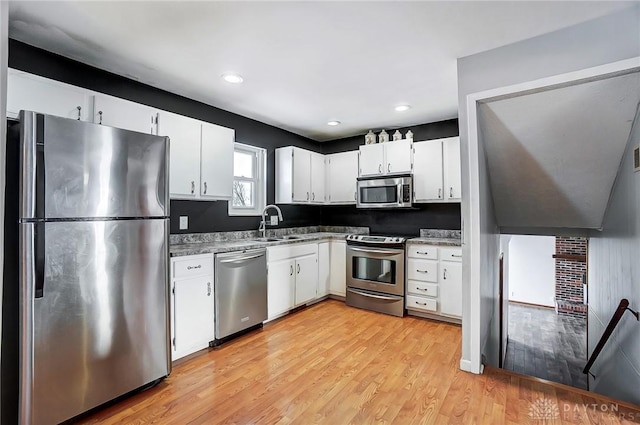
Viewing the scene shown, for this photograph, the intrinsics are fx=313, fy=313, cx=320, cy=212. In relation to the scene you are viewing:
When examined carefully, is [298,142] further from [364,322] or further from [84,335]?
[84,335]

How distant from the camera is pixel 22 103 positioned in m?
2.01

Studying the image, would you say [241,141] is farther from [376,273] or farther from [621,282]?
[621,282]

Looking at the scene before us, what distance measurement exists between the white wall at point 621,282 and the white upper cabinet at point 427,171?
1590mm

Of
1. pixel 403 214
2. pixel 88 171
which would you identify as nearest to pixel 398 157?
pixel 403 214

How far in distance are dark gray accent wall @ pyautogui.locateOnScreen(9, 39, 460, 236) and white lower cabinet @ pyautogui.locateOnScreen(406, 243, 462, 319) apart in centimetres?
66

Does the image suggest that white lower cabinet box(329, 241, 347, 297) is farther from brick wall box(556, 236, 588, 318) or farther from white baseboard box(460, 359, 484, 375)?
brick wall box(556, 236, 588, 318)

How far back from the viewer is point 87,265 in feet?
6.06

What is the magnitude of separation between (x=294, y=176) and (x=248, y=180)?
0.62 m

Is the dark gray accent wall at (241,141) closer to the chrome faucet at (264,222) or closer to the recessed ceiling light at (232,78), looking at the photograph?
the chrome faucet at (264,222)

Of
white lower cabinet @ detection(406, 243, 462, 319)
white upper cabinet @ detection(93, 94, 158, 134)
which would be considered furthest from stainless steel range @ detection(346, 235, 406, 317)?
white upper cabinet @ detection(93, 94, 158, 134)

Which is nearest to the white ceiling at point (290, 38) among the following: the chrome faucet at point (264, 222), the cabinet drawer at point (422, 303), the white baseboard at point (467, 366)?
the chrome faucet at point (264, 222)

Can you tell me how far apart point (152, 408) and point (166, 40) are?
2457 millimetres

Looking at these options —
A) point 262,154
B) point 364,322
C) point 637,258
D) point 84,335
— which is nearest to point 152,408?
point 84,335

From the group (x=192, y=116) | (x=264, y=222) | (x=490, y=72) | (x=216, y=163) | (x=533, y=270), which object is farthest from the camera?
(x=533, y=270)
